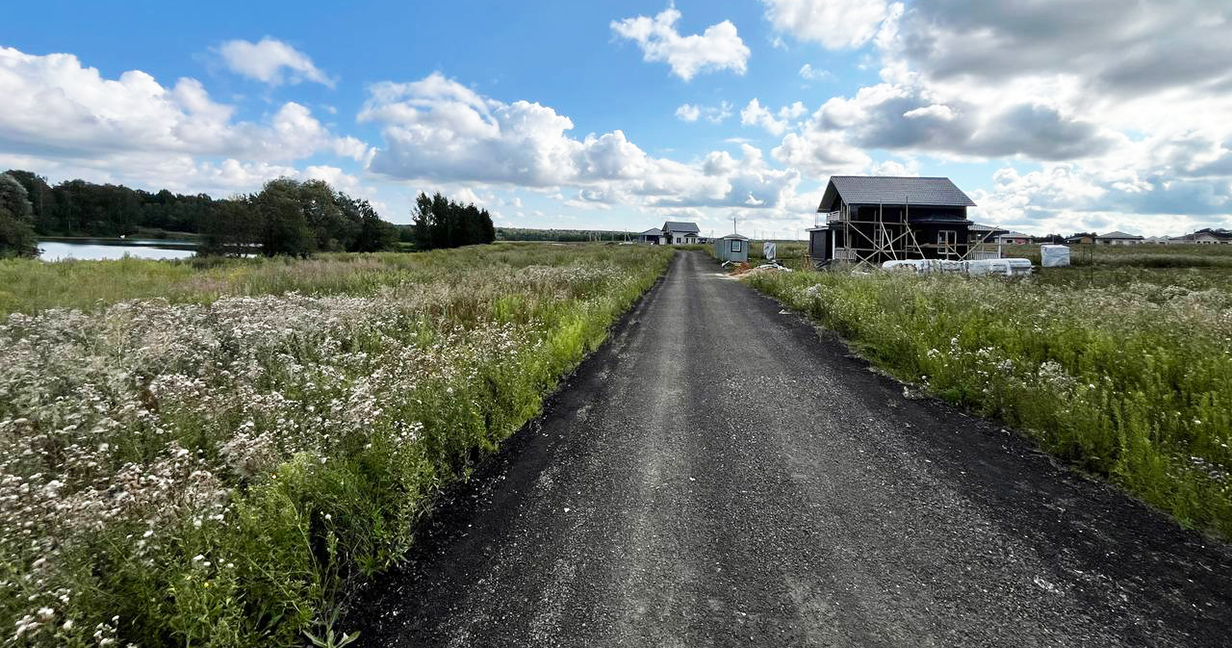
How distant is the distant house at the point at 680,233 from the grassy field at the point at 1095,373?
401 feet

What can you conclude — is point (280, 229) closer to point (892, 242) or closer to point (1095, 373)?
point (892, 242)

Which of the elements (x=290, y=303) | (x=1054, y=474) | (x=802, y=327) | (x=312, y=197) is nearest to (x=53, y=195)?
(x=312, y=197)

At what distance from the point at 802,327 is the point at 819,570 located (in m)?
10.2

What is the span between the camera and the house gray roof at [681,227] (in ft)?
433

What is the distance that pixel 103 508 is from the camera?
272cm

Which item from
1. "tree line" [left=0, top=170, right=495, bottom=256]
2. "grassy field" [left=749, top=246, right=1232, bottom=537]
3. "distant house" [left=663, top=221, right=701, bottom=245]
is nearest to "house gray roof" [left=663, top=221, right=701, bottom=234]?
"distant house" [left=663, top=221, right=701, bottom=245]

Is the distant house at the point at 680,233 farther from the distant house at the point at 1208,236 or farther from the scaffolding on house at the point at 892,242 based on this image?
the distant house at the point at 1208,236

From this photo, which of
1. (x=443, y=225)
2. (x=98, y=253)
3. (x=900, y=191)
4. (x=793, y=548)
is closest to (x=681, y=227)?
(x=443, y=225)

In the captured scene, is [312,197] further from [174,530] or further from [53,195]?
[174,530]

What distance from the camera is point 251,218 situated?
1949 inches

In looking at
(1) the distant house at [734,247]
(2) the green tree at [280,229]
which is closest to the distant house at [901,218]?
(1) the distant house at [734,247]

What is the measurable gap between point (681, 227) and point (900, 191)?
9651cm

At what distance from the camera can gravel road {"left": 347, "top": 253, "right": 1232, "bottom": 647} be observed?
2.79 meters

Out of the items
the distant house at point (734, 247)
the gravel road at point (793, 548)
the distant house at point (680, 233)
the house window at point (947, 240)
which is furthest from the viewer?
the distant house at point (680, 233)
